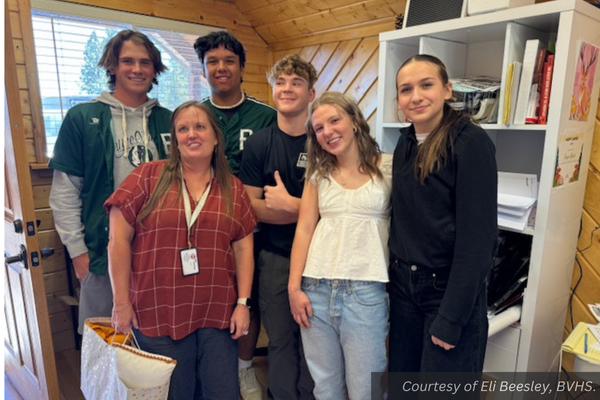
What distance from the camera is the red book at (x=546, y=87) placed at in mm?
1500

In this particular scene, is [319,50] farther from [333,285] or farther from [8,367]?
[8,367]

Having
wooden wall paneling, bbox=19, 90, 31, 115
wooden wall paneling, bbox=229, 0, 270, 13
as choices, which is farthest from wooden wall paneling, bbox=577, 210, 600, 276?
wooden wall paneling, bbox=19, 90, 31, 115

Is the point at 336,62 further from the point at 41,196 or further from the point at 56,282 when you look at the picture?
the point at 56,282

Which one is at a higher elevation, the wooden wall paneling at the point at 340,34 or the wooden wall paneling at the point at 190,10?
the wooden wall paneling at the point at 190,10

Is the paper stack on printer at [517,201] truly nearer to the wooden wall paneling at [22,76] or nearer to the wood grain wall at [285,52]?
the wood grain wall at [285,52]

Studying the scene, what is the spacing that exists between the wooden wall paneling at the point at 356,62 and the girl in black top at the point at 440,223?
162cm

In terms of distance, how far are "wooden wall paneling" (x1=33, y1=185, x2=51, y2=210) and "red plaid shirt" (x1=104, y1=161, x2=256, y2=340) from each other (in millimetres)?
1384

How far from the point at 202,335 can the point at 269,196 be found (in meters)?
0.56

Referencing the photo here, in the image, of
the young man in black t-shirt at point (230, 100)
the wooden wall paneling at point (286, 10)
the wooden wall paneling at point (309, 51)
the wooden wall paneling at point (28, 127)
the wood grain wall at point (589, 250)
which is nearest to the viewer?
the wood grain wall at point (589, 250)

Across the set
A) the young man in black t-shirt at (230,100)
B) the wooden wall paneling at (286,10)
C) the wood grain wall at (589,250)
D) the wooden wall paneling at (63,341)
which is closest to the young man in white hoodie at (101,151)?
the young man in black t-shirt at (230,100)

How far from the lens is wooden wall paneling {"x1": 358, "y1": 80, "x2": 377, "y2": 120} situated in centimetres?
285

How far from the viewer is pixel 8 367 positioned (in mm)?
2213

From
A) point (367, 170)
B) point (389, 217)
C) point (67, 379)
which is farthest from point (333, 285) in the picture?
point (67, 379)

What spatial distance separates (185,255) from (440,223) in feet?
2.70
